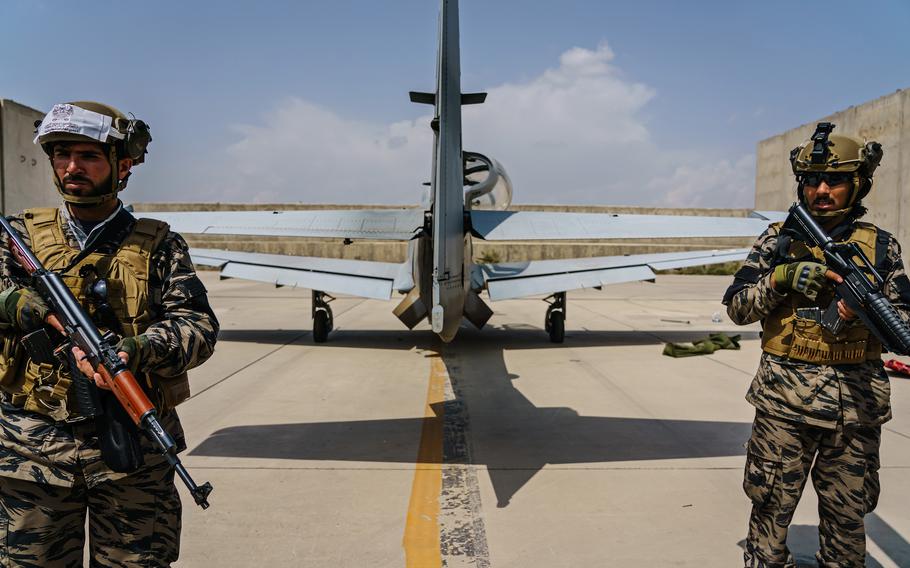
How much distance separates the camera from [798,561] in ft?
11.8

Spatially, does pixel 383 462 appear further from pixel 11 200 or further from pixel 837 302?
pixel 11 200

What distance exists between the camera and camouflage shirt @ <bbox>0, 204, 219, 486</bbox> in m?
2.34

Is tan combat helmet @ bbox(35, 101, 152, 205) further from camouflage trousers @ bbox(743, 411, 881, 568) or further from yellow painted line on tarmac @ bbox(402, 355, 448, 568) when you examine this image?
camouflage trousers @ bbox(743, 411, 881, 568)

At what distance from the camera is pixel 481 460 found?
5449mm

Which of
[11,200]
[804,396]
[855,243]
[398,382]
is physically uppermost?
[11,200]

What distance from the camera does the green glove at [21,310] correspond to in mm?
2262

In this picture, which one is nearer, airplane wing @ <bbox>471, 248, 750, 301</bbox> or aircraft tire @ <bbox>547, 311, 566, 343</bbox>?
airplane wing @ <bbox>471, 248, 750, 301</bbox>

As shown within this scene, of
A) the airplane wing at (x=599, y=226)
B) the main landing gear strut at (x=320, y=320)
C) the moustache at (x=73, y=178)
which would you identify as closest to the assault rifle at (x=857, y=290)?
the airplane wing at (x=599, y=226)

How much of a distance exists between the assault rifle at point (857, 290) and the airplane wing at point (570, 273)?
Result: 26.6ft

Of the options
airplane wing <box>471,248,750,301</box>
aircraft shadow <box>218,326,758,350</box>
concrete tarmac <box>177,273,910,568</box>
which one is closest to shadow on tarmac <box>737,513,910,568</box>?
concrete tarmac <box>177,273,910,568</box>

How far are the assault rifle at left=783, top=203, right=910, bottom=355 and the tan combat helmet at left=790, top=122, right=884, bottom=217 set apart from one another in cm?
18

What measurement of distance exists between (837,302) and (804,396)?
508mm

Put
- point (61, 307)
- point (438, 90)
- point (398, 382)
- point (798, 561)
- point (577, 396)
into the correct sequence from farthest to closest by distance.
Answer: point (398, 382) → point (577, 396) → point (438, 90) → point (798, 561) → point (61, 307)

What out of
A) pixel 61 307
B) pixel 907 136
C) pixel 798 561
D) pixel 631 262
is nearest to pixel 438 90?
pixel 61 307
